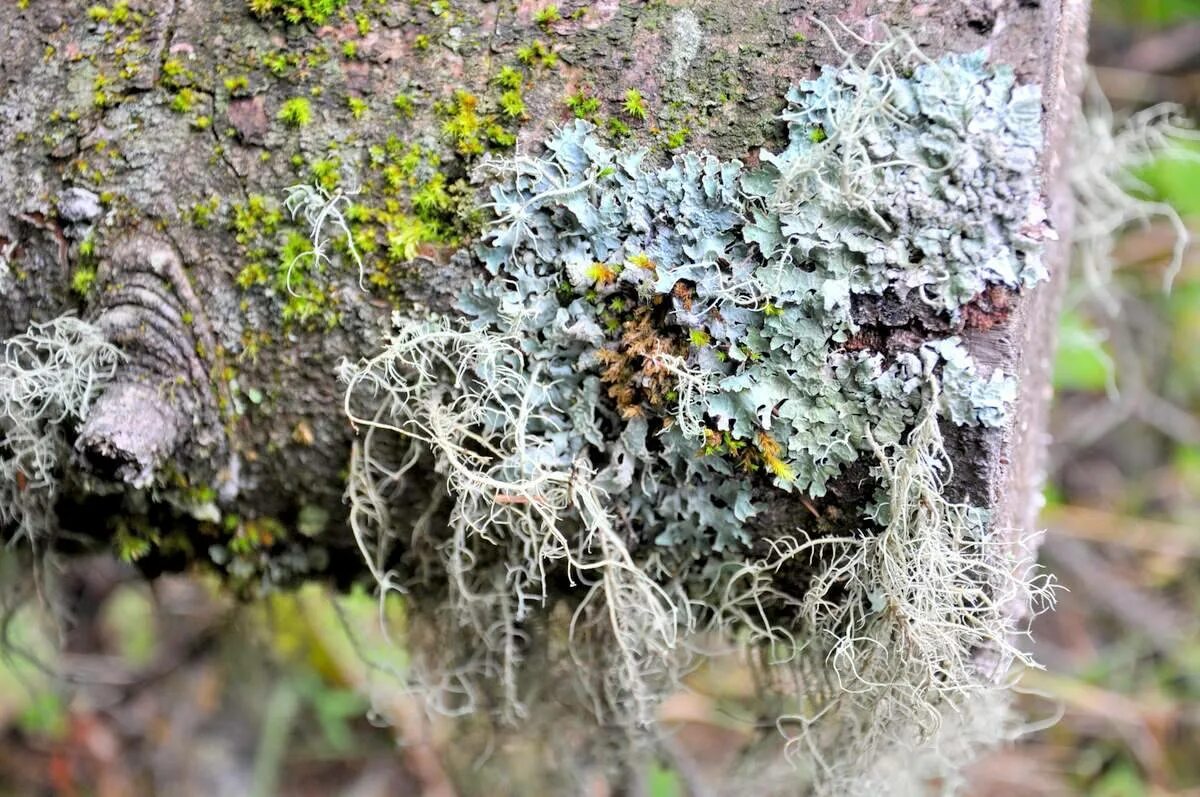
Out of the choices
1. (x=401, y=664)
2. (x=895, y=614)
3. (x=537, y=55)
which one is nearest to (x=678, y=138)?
(x=537, y=55)

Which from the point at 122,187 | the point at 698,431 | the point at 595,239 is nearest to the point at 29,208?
the point at 122,187

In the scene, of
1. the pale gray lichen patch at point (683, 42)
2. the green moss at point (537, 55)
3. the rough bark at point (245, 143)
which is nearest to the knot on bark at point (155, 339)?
the rough bark at point (245, 143)

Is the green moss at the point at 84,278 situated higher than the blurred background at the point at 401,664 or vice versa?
the green moss at the point at 84,278

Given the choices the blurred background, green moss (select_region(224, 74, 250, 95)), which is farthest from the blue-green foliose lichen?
the blurred background

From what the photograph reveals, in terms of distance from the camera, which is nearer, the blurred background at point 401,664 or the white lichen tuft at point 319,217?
the white lichen tuft at point 319,217

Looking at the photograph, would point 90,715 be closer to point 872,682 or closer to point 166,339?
point 166,339

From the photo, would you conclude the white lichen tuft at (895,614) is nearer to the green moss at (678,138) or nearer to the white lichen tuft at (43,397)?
the green moss at (678,138)
